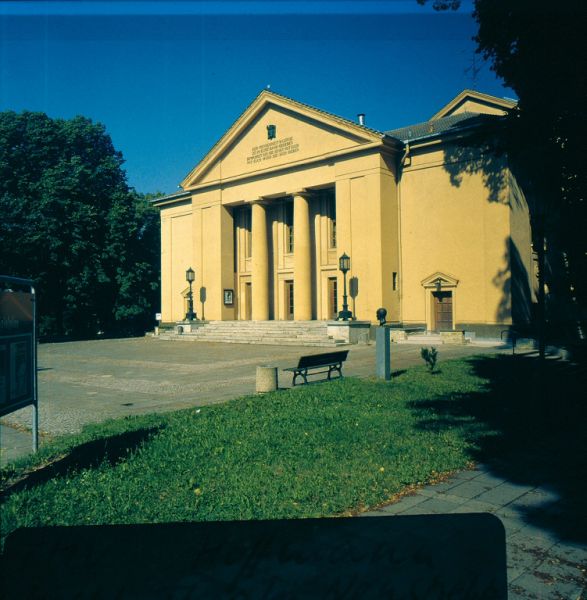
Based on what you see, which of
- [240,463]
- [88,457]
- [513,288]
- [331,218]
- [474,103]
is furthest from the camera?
[474,103]

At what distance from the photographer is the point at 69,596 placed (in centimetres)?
127

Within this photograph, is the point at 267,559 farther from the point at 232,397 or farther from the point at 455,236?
the point at 455,236

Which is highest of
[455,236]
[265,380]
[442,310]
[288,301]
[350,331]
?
[455,236]

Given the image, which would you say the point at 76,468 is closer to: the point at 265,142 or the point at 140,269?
the point at 265,142

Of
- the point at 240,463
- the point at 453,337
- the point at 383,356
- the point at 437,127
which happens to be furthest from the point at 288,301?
the point at 240,463

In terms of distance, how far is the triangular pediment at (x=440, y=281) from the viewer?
1000 inches

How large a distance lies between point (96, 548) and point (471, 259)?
2554 cm

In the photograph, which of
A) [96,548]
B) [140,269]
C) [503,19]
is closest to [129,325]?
[140,269]

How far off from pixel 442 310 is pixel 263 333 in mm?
9669

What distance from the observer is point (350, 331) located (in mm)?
24125

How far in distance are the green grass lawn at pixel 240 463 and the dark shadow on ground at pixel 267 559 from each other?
2661 millimetres

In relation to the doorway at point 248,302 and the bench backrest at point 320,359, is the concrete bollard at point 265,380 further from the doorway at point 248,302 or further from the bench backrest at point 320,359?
the doorway at point 248,302

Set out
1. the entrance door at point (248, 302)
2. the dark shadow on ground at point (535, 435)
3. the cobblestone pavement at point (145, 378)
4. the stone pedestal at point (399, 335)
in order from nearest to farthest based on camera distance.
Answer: the dark shadow on ground at point (535, 435)
the cobblestone pavement at point (145, 378)
the stone pedestal at point (399, 335)
the entrance door at point (248, 302)

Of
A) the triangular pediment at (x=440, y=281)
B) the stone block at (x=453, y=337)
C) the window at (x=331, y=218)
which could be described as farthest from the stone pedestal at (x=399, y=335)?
the window at (x=331, y=218)
